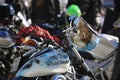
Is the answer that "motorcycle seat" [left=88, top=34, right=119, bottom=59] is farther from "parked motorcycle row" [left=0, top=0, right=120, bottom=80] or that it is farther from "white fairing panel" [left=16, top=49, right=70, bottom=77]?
"white fairing panel" [left=16, top=49, right=70, bottom=77]

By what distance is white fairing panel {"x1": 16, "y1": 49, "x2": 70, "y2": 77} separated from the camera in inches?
159

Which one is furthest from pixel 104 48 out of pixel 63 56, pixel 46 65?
pixel 46 65

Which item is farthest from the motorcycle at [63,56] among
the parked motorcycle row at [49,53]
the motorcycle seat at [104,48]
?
the motorcycle seat at [104,48]

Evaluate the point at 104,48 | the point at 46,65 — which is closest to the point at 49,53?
the point at 46,65

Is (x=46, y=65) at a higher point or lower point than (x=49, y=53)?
lower

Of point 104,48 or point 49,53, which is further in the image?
point 104,48

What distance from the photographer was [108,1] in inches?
717

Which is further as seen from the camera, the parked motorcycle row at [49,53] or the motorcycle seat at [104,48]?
the motorcycle seat at [104,48]

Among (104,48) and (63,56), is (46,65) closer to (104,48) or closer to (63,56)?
(63,56)

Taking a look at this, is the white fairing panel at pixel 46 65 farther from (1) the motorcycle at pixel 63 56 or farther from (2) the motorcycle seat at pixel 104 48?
(2) the motorcycle seat at pixel 104 48

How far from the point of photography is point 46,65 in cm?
406

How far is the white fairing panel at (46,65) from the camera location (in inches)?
159

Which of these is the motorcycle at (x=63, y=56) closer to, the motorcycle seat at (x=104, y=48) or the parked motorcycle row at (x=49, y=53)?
the parked motorcycle row at (x=49, y=53)

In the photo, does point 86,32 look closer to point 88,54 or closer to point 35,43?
point 35,43
